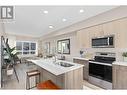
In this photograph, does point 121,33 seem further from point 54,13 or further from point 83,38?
point 54,13

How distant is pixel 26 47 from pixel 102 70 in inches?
289

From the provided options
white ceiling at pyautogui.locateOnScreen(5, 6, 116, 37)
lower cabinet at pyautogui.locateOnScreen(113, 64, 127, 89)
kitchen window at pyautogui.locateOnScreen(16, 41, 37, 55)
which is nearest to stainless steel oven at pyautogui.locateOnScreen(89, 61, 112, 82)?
lower cabinet at pyautogui.locateOnScreen(113, 64, 127, 89)

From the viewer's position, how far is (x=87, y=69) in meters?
3.82

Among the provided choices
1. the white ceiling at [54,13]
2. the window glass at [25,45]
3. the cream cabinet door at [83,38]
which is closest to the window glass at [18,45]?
the window glass at [25,45]

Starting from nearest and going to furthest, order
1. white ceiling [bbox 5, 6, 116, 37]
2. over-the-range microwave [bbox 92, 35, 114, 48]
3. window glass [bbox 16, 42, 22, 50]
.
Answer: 1. white ceiling [bbox 5, 6, 116, 37]
2. over-the-range microwave [bbox 92, 35, 114, 48]
3. window glass [bbox 16, 42, 22, 50]

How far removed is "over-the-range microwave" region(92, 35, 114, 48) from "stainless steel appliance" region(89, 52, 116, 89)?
32cm

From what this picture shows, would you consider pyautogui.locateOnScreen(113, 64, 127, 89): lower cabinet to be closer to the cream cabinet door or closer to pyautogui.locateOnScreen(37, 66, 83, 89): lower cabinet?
pyautogui.locateOnScreen(37, 66, 83, 89): lower cabinet

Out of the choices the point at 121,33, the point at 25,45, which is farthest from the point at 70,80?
the point at 25,45

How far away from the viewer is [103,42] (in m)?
3.53

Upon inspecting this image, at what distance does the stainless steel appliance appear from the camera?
10.0ft

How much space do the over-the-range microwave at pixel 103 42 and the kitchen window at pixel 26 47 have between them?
6414 mm

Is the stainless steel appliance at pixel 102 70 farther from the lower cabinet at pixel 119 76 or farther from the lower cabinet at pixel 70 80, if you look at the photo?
the lower cabinet at pixel 70 80

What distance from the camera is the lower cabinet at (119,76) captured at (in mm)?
2584
